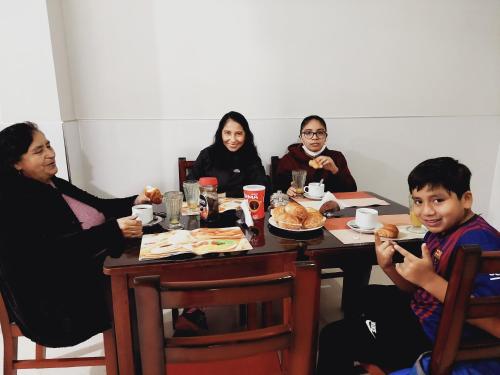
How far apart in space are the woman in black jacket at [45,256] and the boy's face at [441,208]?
91cm

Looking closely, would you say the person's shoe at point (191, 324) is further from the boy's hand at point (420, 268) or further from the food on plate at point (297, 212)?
the boy's hand at point (420, 268)

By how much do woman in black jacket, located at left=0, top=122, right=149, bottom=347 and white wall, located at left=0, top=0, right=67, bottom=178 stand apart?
115cm

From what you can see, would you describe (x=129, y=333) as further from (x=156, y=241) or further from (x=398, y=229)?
(x=398, y=229)

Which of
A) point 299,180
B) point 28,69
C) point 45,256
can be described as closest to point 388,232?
point 299,180

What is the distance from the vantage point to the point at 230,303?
0.64 metres

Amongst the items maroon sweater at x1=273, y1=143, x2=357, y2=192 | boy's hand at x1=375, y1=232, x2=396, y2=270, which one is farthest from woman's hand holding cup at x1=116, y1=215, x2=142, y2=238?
maroon sweater at x1=273, y1=143, x2=357, y2=192

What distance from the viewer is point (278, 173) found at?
2564 millimetres

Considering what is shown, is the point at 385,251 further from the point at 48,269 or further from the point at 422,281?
the point at 48,269

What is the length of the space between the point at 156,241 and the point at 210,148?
126 cm

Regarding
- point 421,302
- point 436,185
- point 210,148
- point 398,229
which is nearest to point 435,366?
point 421,302

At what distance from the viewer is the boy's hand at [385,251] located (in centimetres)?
104

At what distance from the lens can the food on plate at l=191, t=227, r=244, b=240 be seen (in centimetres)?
121

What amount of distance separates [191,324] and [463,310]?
1292 millimetres

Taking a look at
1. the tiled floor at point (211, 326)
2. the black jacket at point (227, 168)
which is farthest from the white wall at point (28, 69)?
the tiled floor at point (211, 326)
